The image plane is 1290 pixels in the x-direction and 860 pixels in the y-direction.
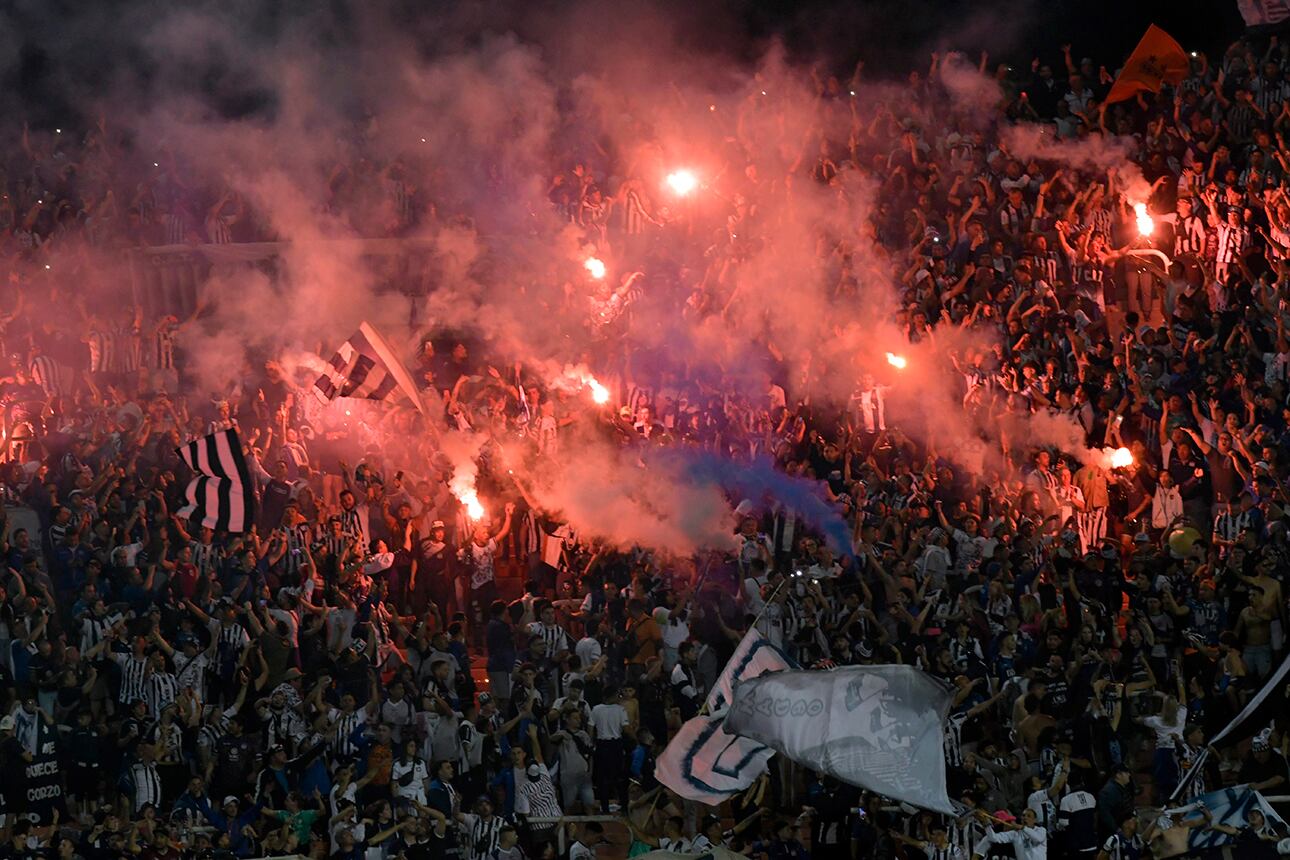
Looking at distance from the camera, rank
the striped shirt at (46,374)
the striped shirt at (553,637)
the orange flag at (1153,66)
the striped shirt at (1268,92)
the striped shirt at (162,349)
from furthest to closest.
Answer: the striped shirt at (162,349) → the striped shirt at (46,374) → the orange flag at (1153,66) → the striped shirt at (1268,92) → the striped shirt at (553,637)

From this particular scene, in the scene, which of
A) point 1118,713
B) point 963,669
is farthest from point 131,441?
→ point 1118,713

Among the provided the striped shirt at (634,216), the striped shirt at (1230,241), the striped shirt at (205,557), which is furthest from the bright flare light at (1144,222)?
the striped shirt at (205,557)

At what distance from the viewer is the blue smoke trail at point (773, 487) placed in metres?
12.1

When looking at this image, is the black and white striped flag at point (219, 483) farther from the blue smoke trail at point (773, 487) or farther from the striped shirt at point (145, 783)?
the blue smoke trail at point (773, 487)

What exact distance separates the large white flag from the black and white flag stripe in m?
4.54

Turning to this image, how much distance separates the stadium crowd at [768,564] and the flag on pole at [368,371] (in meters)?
0.62

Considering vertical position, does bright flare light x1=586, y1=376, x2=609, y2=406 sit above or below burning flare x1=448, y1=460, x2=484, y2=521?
above

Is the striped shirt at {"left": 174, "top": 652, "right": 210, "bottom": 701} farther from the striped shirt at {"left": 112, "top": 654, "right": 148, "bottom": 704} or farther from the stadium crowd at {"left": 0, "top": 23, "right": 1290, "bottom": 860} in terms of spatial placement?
the striped shirt at {"left": 112, "top": 654, "right": 148, "bottom": 704}

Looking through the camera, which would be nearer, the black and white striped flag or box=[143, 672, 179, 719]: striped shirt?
box=[143, 672, 179, 719]: striped shirt

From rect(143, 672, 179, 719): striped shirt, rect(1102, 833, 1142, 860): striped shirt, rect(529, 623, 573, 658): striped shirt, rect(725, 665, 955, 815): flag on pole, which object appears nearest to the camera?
rect(725, 665, 955, 815): flag on pole

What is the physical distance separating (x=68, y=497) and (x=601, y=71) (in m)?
7.34

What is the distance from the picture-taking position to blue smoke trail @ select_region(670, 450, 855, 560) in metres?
12.1

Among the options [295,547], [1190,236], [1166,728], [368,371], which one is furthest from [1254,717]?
[368,371]

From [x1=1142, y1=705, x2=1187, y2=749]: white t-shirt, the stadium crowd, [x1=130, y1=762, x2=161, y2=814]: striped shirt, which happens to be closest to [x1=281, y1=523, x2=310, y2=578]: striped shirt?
the stadium crowd
